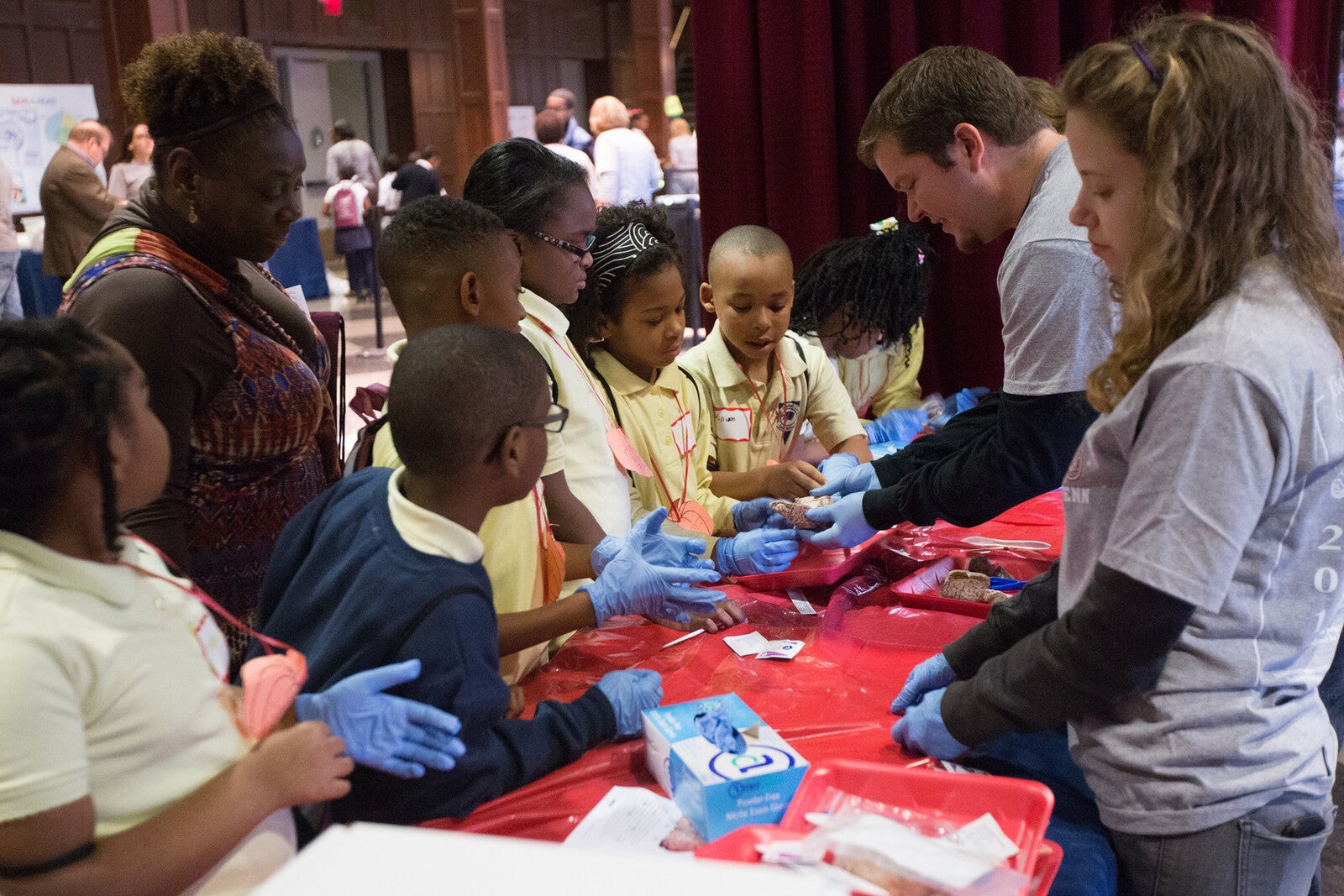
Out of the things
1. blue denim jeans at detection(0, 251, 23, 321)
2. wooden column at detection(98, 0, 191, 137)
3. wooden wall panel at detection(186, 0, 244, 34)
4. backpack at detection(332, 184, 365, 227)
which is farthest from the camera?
wooden wall panel at detection(186, 0, 244, 34)

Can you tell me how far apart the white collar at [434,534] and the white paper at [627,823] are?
333 millimetres

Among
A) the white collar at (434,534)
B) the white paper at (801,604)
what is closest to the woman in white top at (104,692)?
the white collar at (434,534)

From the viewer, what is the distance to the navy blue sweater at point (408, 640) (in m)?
1.20

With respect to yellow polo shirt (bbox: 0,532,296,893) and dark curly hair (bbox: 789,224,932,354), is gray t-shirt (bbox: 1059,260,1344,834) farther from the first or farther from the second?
dark curly hair (bbox: 789,224,932,354)

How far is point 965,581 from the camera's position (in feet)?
6.47

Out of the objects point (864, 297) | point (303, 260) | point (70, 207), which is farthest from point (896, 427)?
point (303, 260)

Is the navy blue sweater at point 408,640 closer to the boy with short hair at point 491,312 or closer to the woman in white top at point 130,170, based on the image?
the boy with short hair at point 491,312

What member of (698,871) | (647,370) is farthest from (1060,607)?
(647,370)

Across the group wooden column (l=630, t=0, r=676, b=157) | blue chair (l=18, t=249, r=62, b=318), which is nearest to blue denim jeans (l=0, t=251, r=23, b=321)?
blue chair (l=18, t=249, r=62, b=318)

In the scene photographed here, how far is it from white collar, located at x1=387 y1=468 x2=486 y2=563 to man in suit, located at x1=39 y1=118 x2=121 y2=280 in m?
6.23

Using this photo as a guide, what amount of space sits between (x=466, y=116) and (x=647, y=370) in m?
11.4

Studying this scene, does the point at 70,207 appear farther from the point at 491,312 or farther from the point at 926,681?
the point at 926,681

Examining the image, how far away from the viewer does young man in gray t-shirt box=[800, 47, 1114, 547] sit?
67.2 inches

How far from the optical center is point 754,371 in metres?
2.75
